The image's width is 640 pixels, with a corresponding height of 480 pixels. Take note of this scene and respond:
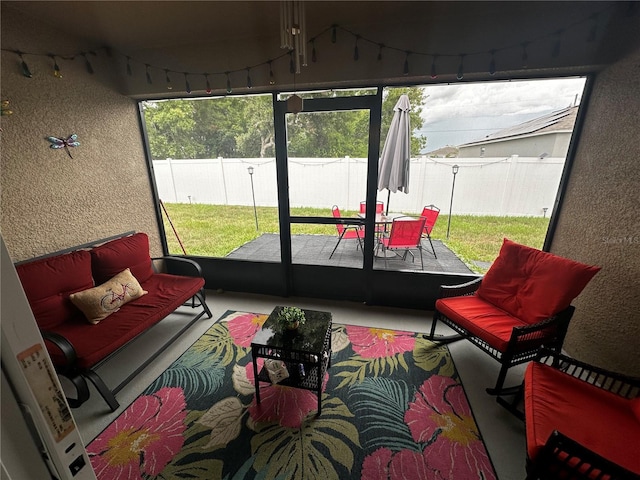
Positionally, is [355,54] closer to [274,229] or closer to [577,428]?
[274,229]

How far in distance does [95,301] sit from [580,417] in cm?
309

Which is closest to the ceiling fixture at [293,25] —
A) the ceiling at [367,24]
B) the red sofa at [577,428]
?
the ceiling at [367,24]

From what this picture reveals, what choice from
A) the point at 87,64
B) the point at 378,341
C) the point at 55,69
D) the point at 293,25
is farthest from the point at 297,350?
the point at 87,64

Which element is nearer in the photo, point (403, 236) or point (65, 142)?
point (65, 142)

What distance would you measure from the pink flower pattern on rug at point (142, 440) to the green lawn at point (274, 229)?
1.84m

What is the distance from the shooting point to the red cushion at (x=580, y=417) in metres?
1.15

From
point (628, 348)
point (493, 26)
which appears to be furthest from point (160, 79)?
point (628, 348)

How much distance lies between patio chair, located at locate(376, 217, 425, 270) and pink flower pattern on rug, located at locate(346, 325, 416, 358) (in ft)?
2.63

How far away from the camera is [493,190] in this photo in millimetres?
2742

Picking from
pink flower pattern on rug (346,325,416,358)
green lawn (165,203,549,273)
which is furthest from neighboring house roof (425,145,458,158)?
pink flower pattern on rug (346,325,416,358)

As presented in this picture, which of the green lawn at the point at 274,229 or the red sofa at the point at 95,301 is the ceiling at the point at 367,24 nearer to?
the green lawn at the point at 274,229

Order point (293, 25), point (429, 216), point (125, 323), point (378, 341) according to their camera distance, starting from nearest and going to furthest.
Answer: point (293, 25) < point (125, 323) < point (378, 341) < point (429, 216)

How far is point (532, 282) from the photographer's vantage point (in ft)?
6.76

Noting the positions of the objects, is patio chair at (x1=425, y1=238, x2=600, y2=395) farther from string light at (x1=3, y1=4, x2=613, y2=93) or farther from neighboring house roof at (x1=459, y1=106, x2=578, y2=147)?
string light at (x1=3, y1=4, x2=613, y2=93)
